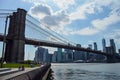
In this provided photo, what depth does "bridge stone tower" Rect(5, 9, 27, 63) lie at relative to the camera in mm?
57294

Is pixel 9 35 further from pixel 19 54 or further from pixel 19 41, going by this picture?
pixel 19 54

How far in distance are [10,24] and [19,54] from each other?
14063mm

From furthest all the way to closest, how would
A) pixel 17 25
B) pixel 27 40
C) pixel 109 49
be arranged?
pixel 109 49 → pixel 27 40 → pixel 17 25

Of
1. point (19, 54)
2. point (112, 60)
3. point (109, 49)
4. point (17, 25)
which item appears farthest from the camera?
point (109, 49)

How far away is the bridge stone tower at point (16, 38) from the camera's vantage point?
188 ft

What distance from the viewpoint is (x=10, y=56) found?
191ft

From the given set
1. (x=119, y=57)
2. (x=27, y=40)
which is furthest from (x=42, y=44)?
(x=119, y=57)

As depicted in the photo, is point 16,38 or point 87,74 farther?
point 16,38

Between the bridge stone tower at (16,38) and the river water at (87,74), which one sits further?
the bridge stone tower at (16,38)

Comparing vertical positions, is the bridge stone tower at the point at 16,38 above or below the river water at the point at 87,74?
above

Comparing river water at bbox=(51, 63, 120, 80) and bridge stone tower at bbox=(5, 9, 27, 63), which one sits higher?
bridge stone tower at bbox=(5, 9, 27, 63)

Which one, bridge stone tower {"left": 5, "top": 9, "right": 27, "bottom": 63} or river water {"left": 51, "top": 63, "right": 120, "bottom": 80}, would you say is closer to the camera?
river water {"left": 51, "top": 63, "right": 120, "bottom": 80}

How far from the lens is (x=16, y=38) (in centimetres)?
6003

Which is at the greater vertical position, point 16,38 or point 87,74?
point 16,38
